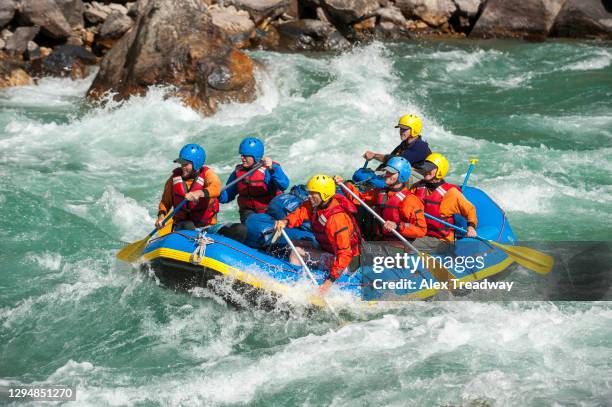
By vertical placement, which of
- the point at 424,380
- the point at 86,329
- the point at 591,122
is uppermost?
the point at 591,122

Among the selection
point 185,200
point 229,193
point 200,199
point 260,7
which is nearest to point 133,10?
point 260,7

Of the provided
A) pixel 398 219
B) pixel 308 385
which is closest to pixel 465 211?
pixel 398 219

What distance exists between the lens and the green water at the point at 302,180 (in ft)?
22.5

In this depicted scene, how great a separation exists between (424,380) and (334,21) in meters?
13.5

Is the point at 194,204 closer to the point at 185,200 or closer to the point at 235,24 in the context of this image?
the point at 185,200

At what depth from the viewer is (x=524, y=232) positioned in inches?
386

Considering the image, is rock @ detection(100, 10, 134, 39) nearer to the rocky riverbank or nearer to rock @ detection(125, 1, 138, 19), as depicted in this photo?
the rocky riverbank

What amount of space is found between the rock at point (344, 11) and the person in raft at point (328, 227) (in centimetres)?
1216

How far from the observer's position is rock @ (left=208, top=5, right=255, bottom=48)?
1764 centimetres

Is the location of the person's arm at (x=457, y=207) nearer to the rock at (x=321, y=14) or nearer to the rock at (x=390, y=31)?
the rock at (x=390, y=31)

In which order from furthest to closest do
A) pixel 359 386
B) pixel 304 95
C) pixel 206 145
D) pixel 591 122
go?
pixel 304 95 → pixel 591 122 → pixel 206 145 → pixel 359 386

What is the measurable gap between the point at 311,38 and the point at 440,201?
36.3 ft

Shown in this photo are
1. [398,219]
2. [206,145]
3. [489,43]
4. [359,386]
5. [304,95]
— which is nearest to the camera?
[359,386]

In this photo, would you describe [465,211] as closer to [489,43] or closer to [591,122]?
[591,122]
